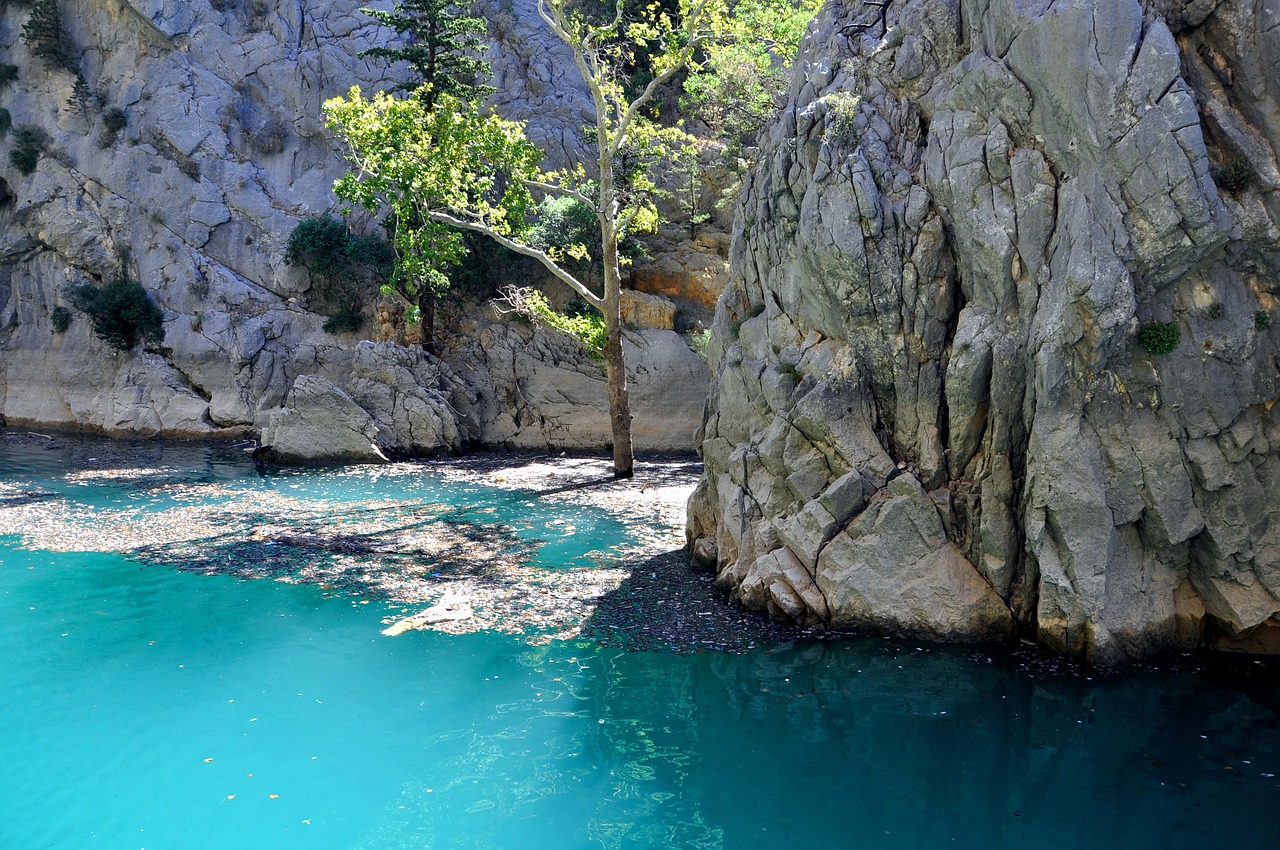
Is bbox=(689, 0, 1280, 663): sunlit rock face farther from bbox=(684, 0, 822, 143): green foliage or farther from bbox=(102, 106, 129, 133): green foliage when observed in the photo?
bbox=(102, 106, 129, 133): green foliage

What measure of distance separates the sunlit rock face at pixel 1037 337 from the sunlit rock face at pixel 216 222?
1851 cm

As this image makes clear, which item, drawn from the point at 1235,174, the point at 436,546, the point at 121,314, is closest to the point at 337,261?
the point at 121,314

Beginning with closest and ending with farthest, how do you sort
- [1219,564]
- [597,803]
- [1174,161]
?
[597,803] < [1174,161] < [1219,564]

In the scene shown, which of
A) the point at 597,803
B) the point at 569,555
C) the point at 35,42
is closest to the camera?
the point at 597,803

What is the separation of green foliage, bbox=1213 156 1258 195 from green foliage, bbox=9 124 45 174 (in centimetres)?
4469

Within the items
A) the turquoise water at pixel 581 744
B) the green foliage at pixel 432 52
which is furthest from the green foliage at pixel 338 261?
the turquoise water at pixel 581 744

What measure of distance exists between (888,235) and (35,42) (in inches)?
1741

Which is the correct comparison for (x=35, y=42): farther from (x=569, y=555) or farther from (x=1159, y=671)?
(x=1159, y=671)

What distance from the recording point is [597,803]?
29.0ft

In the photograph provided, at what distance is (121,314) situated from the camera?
35250mm

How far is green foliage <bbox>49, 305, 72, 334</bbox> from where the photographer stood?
36188mm

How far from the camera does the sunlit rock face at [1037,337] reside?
37.6ft

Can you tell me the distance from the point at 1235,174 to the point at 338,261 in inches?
1280

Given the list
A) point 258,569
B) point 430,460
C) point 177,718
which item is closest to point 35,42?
point 430,460
